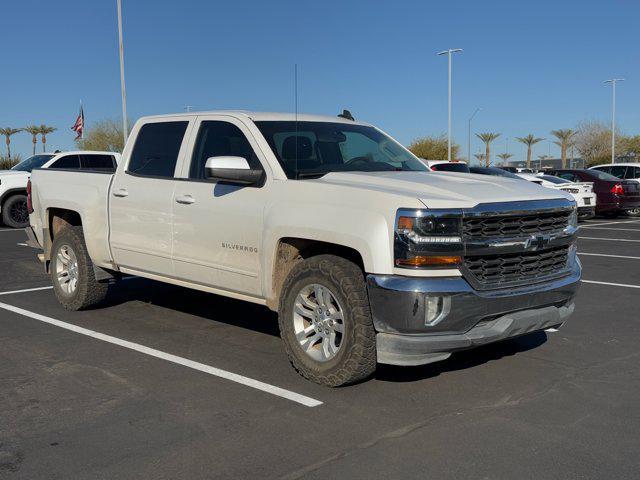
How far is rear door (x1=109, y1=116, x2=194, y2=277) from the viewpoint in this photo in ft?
20.5

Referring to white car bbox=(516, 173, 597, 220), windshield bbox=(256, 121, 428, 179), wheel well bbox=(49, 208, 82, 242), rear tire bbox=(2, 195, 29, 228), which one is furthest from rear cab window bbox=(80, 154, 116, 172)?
windshield bbox=(256, 121, 428, 179)

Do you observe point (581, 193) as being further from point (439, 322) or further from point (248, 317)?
point (439, 322)

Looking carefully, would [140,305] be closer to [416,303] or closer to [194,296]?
[194,296]

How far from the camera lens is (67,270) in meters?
7.61

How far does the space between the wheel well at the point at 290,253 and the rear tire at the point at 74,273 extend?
2686mm

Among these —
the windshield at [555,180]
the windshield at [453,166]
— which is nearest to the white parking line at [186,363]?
the windshield at [453,166]

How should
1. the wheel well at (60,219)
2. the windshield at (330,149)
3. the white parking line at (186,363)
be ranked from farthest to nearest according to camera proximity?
the wheel well at (60,219) → the windshield at (330,149) → the white parking line at (186,363)

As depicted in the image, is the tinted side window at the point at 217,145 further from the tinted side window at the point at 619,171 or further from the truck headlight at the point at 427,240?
the tinted side window at the point at 619,171

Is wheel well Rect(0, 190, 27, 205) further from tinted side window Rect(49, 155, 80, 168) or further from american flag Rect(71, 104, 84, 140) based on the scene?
american flag Rect(71, 104, 84, 140)

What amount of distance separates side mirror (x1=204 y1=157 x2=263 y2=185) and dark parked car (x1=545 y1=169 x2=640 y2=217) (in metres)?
17.3

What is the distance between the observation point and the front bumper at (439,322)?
4379 mm

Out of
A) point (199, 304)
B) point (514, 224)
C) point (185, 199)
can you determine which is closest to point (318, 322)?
point (514, 224)

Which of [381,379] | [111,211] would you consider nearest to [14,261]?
[111,211]

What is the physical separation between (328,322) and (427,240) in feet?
3.18
